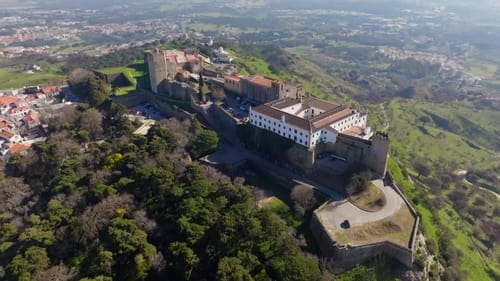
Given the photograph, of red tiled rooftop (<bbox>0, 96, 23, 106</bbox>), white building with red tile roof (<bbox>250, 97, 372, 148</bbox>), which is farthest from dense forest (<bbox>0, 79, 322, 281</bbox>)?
red tiled rooftop (<bbox>0, 96, 23, 106</bbox>)

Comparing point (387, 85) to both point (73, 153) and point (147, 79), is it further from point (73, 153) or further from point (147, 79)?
point (73, 153)

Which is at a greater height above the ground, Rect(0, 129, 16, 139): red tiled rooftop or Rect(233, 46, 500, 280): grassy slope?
Rect(0, 129, 16, 139): red tiled rooftop

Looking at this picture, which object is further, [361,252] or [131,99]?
[131,99]

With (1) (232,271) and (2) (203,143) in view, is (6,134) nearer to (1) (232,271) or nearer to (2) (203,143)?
(2) (203,143)

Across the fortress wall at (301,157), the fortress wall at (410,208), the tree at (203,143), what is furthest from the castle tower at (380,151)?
the tree at (203,143)

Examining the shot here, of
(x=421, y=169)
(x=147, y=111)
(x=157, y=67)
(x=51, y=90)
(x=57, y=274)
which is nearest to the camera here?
(x=57, y=274)

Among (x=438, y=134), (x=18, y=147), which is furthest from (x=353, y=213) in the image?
(x=438, y=134)

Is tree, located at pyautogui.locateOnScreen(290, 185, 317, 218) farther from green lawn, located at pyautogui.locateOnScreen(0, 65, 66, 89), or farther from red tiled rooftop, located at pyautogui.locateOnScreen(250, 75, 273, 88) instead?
green lawn, located at pyautogui.locateOnScreen(0, 65, 66, 89)

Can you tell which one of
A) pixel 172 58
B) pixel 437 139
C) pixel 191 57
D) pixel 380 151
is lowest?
pixel 437 139
